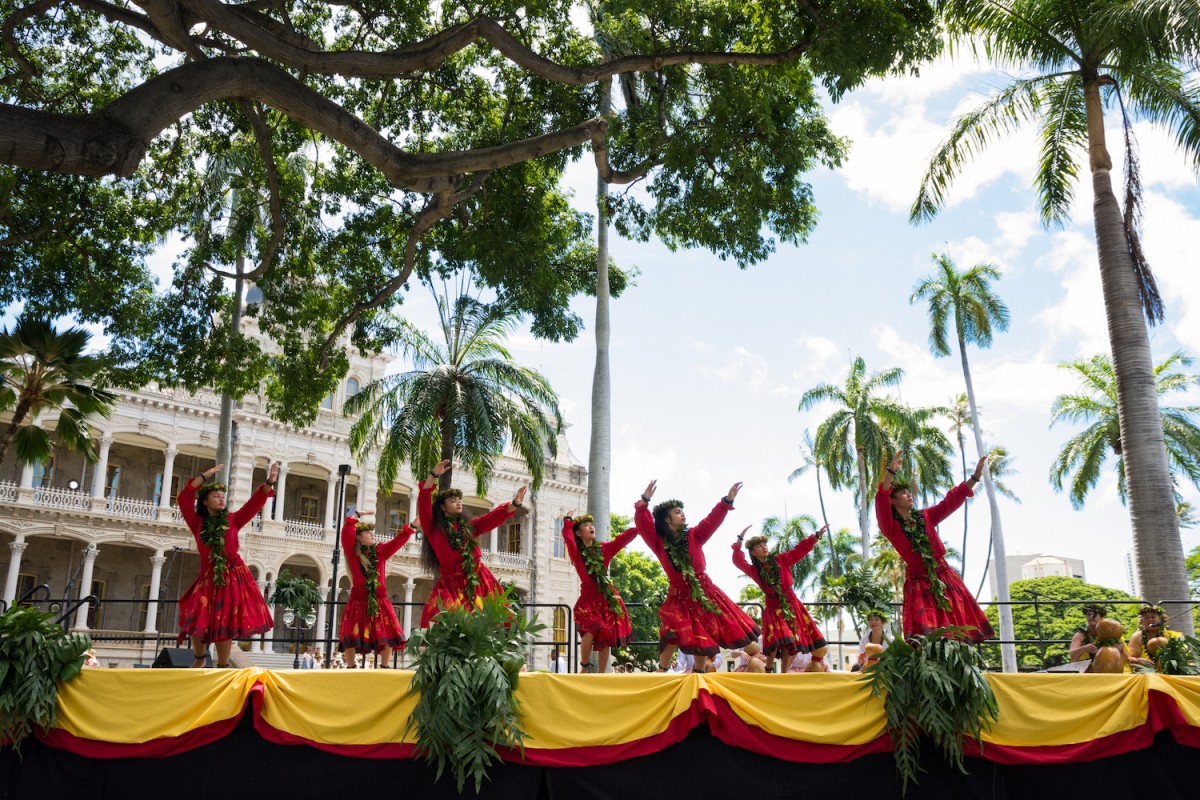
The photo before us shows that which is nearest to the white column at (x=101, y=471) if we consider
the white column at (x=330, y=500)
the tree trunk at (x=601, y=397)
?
the white column at (x=330, y=500)

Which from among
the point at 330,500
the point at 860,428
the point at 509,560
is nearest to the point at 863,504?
the point at 860,428

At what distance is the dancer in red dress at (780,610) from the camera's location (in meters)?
9.17

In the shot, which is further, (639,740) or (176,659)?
(176,659)

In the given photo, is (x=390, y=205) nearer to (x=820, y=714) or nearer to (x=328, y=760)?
(x=328, y=760)

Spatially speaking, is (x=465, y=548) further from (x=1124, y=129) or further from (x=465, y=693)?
(x=1124, y=129)

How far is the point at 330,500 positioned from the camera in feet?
120

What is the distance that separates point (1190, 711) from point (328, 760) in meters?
5.80

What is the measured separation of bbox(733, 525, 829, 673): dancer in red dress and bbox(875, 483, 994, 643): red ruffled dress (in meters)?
1.36

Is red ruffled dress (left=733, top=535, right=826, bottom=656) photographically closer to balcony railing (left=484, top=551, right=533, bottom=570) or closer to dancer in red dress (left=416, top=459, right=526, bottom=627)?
dancer in red dress (left=416, top=459, right=526, bottom=627)

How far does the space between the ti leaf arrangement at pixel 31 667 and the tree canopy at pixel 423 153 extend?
450 centimetres

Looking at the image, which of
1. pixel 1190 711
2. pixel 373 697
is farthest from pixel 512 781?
pixel 1190 711

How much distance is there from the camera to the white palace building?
93.4ft

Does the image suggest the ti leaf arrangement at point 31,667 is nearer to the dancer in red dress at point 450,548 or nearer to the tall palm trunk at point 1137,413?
the dancer in red dress at point 450,548

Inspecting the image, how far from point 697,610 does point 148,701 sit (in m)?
4.62
